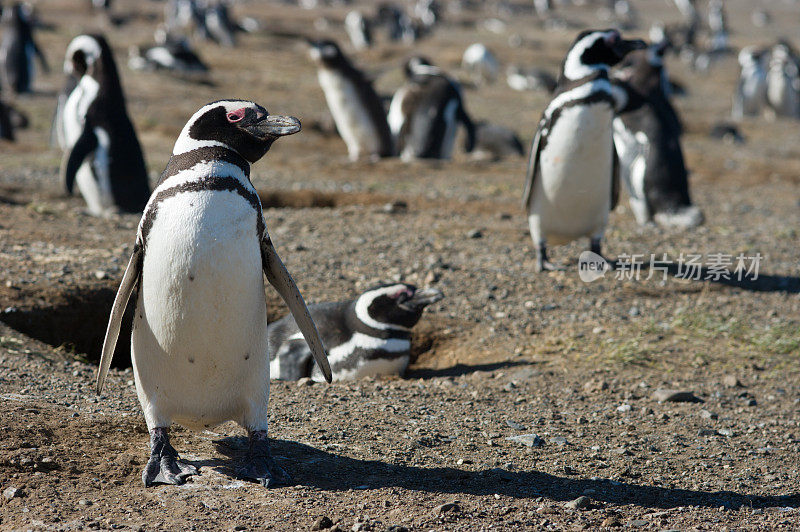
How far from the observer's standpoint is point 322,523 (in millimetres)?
2557

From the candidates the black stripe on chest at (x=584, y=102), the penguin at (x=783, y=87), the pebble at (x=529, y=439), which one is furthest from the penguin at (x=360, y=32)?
the pebble at (x=529, y=439)

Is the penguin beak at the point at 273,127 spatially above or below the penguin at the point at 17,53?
above

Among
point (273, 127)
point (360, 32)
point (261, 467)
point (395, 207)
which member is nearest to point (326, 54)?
point (395, 207)

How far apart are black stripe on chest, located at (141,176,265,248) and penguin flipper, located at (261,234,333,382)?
0.09 meters

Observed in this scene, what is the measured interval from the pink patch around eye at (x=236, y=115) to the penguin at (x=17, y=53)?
12173mm

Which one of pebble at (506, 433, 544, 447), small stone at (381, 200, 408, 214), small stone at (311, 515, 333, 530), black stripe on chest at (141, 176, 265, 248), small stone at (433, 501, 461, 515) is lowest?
small stone at (381, 200, 408, 214)

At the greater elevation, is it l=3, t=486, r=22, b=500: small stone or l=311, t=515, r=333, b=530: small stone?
l=311, t=515, r=333, b=530: small stone

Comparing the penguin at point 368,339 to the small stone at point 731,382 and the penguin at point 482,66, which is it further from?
the penguin at point 482,66

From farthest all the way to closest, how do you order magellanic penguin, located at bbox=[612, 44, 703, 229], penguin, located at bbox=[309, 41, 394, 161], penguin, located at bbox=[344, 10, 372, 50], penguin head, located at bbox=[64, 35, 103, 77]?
penguin, located at bbox=[344, 10, 372, 50]
penguin, located at bbox=[309, 41, 394, 161]
magellanic penguin, located at bbox=[612, 44, 703, 229]
penguin head, located at bbox=[64, 35, 103, 77]

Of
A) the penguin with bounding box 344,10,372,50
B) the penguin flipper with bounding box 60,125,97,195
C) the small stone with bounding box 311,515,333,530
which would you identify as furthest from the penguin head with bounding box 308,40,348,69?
the penguin with bounding box 344,10,372,50

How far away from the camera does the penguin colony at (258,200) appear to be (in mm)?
2814

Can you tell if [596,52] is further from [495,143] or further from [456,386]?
[495,143]

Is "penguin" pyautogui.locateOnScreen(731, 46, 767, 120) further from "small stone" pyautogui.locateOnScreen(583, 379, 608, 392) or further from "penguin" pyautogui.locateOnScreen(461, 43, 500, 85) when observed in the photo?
"small stone" pyautogui.locateOnScreen(583, 379, 608, 392)

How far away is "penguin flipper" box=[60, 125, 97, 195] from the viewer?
260 inches
